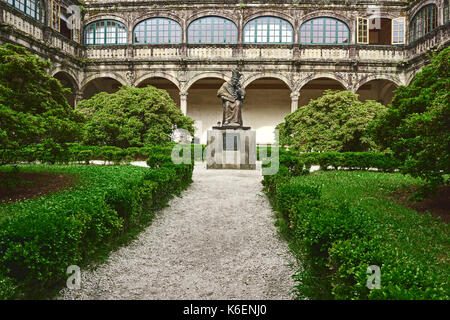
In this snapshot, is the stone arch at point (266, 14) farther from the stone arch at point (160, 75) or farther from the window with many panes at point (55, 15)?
the window with many panes at point (55, 15)

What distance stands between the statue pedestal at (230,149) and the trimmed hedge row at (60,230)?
5379 millimetres

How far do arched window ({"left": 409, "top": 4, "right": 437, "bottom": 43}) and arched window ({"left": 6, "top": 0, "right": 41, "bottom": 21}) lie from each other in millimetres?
21974

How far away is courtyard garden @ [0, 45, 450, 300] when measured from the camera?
9.18 feet

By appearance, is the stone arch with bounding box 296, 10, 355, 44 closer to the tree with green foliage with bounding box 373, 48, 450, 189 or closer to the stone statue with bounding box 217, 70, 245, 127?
the stone statue with bounding box 217, 70, 245, 127

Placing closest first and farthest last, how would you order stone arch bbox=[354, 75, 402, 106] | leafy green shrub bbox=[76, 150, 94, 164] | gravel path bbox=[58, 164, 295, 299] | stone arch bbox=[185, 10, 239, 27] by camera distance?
gravel path bbox=[58, 164, 295, 299], leafy green shrub bbox=[76, 150, 94, 164], stone arch bbox=[185, 10, 239, 27], stone arch bbox=[354, 75, 402, 106]

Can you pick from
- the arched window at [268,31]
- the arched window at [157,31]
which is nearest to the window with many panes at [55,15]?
the arched window at [157,31]

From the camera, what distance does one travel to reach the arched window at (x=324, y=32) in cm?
2080

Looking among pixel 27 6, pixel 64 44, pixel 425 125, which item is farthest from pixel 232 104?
pixel 64 44

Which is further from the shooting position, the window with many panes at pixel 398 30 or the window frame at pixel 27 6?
the window with many panes at pixel 398 30

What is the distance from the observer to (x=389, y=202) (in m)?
6.52

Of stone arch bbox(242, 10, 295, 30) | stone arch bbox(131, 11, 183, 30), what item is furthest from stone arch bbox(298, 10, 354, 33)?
stone arch bbox(131, 11, 183, 30)

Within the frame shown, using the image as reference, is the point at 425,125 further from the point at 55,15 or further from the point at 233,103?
the point at 55,15

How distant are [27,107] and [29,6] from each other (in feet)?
45.6

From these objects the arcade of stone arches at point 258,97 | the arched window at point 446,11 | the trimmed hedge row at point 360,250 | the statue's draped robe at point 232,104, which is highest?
the arched window at point 446,11
